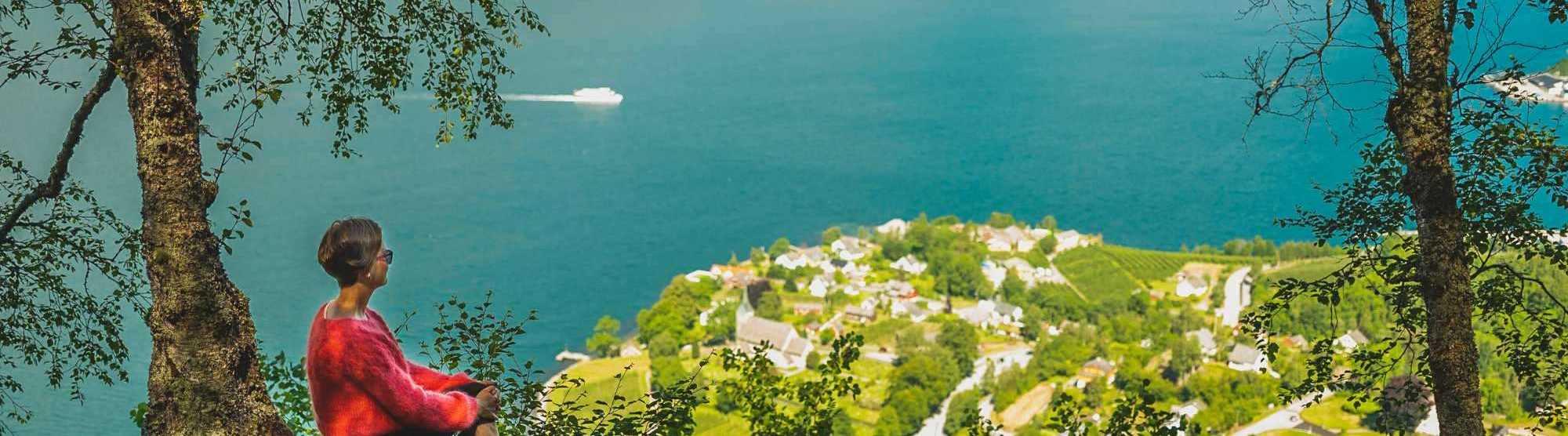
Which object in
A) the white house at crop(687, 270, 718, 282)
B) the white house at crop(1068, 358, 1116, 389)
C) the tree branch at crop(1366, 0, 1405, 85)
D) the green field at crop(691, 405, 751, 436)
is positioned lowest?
the tree branch at crop(1366, 0, 1405, 85)

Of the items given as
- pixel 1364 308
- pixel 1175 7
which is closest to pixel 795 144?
pixel 1364 308

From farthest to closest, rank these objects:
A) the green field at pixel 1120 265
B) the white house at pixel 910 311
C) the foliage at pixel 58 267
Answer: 1. the green field at pixel 1120 265
2. the white house at pixel 910 311
3. the foliage at pixel 58 267

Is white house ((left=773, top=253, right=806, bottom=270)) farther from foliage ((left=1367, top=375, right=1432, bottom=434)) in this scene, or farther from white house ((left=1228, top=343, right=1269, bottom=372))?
foliage ((left=1367, top=375, right=1432, bottom=434))

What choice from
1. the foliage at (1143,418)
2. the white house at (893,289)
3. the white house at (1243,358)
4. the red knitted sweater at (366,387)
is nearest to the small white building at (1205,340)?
the white house at (1243,358)

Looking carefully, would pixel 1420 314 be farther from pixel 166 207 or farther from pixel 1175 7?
pixel 1175 7

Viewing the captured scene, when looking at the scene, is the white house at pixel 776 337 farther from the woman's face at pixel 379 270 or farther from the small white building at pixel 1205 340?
the woman's face at pixel 379 270

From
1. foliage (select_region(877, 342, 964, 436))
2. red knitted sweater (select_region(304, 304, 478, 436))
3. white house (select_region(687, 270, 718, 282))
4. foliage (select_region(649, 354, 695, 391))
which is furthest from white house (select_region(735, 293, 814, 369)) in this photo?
red knitted sweater (select_region(304, 304, 478, 436))
